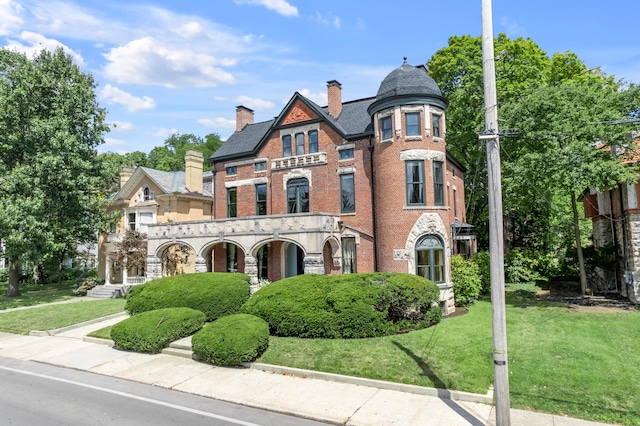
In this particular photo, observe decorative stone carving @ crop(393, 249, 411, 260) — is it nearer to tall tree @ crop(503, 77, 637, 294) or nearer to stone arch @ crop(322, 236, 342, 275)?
stone arch @ crop(322, 236, 342, 275)

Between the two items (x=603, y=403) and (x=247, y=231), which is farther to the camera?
(x=247, y=231)

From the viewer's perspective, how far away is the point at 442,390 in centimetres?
955

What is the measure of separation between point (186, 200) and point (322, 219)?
13149 millimetres

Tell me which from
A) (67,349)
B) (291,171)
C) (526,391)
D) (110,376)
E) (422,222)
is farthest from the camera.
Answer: (291,171)

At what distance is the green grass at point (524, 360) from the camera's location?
894 centimetres

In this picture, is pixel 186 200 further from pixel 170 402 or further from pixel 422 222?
pixel 170 402

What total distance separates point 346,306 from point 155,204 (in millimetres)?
20464

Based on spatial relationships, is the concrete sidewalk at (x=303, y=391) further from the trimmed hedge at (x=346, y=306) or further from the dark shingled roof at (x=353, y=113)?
the dark shingled roof at (x=353, y=113)

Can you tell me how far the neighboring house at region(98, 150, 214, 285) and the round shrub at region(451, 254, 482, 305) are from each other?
1815 centimetres

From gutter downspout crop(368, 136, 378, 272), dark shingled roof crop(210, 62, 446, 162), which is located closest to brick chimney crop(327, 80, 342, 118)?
dark shingled roof crop(210, 62, 446, 162)

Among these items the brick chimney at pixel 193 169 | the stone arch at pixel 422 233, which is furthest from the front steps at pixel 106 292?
the stone arch at pixel 422 233

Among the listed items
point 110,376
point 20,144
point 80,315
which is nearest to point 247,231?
point 80,315

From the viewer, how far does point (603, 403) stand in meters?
8.65

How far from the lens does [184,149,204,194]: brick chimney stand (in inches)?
1180
